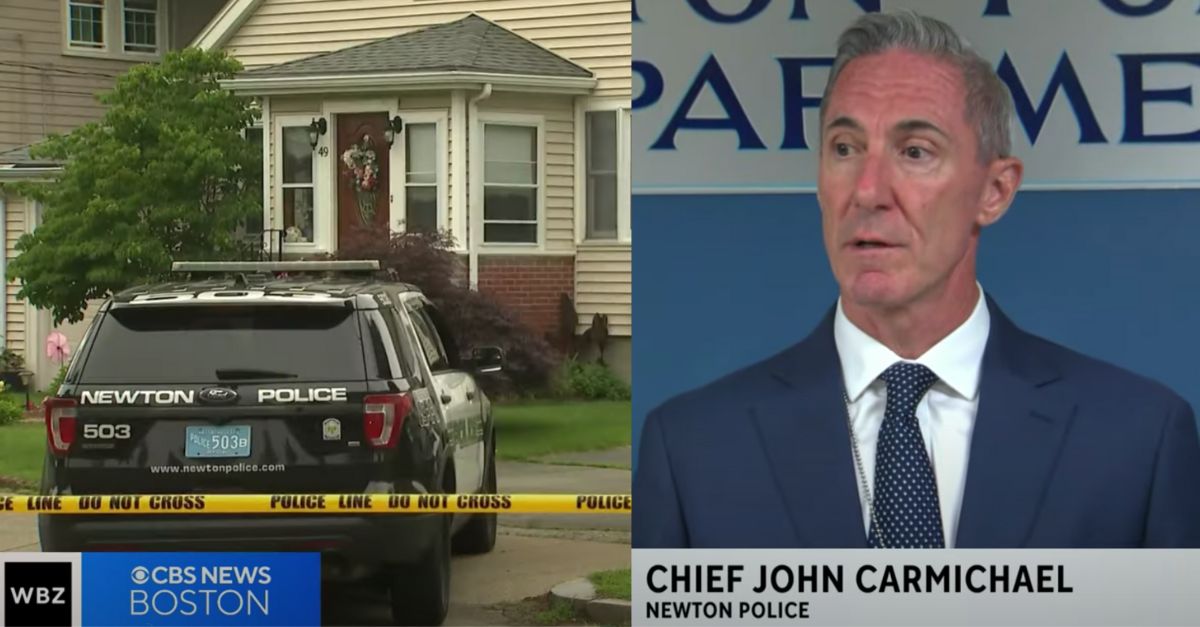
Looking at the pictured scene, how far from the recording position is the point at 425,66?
15.8 metres

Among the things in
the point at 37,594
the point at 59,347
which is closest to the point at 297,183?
the point at 59,347

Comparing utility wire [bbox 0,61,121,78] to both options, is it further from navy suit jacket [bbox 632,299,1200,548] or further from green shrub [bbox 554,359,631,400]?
navy suit jacket [bbox 632,299,1200,548]

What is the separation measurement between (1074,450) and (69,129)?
1463 centimetres

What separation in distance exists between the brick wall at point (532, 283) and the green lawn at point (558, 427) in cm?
192

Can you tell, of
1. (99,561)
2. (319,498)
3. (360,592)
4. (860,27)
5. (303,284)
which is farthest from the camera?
(360,592)

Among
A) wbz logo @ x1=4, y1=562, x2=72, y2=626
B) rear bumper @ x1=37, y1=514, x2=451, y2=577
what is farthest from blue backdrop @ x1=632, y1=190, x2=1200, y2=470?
rear bumper @ x1=37, y1=514, x2=451, y2=577

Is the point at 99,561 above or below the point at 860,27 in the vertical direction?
below

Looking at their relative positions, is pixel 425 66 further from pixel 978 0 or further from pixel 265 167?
pixel 978 0

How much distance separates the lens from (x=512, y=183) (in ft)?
53.7

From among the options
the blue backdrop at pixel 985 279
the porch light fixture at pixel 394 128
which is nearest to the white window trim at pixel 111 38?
the porch light fixture at pixel 394 128

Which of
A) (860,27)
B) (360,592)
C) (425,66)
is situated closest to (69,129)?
(425,66)

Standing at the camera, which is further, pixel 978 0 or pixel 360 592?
pixel 360 592

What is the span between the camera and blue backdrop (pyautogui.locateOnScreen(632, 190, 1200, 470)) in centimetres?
425

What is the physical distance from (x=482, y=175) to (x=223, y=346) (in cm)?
897
